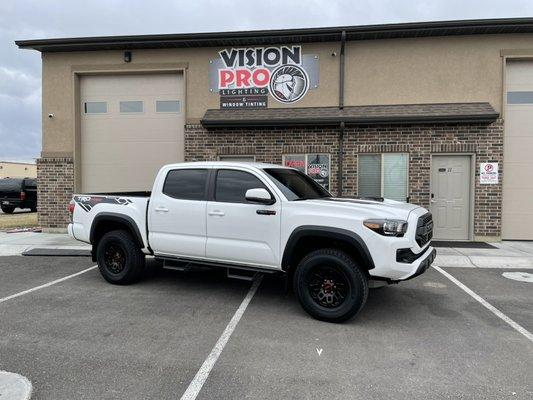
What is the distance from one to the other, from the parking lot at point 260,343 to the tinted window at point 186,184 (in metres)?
1.46

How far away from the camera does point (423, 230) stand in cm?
502

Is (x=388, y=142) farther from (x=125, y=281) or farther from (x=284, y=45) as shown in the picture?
(x=125, y=281)

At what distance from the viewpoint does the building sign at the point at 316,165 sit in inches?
422

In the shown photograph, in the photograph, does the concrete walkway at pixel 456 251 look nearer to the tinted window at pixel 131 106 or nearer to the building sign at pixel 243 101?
the tinted window at pixel 131 106

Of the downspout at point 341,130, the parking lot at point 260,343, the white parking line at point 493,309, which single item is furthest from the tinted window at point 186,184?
the downspout at point 341,130

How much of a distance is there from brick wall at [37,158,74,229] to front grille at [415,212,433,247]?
9.98 meters

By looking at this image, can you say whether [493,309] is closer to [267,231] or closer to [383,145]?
[267,231]

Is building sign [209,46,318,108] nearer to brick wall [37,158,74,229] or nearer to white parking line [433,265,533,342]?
brick wall [37,158,74,229]

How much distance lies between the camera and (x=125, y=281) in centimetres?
642

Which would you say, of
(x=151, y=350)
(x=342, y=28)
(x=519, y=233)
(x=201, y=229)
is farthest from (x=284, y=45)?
(x=151, y=350)

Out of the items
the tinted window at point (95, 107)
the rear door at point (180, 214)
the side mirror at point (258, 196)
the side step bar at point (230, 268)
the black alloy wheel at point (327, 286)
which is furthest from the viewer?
the tinted window at point (95, 107)

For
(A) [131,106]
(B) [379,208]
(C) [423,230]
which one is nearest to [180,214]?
(B) [379,208]

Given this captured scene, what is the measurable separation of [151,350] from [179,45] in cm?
918

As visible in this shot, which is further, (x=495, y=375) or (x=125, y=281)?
(x=125, y=281)
